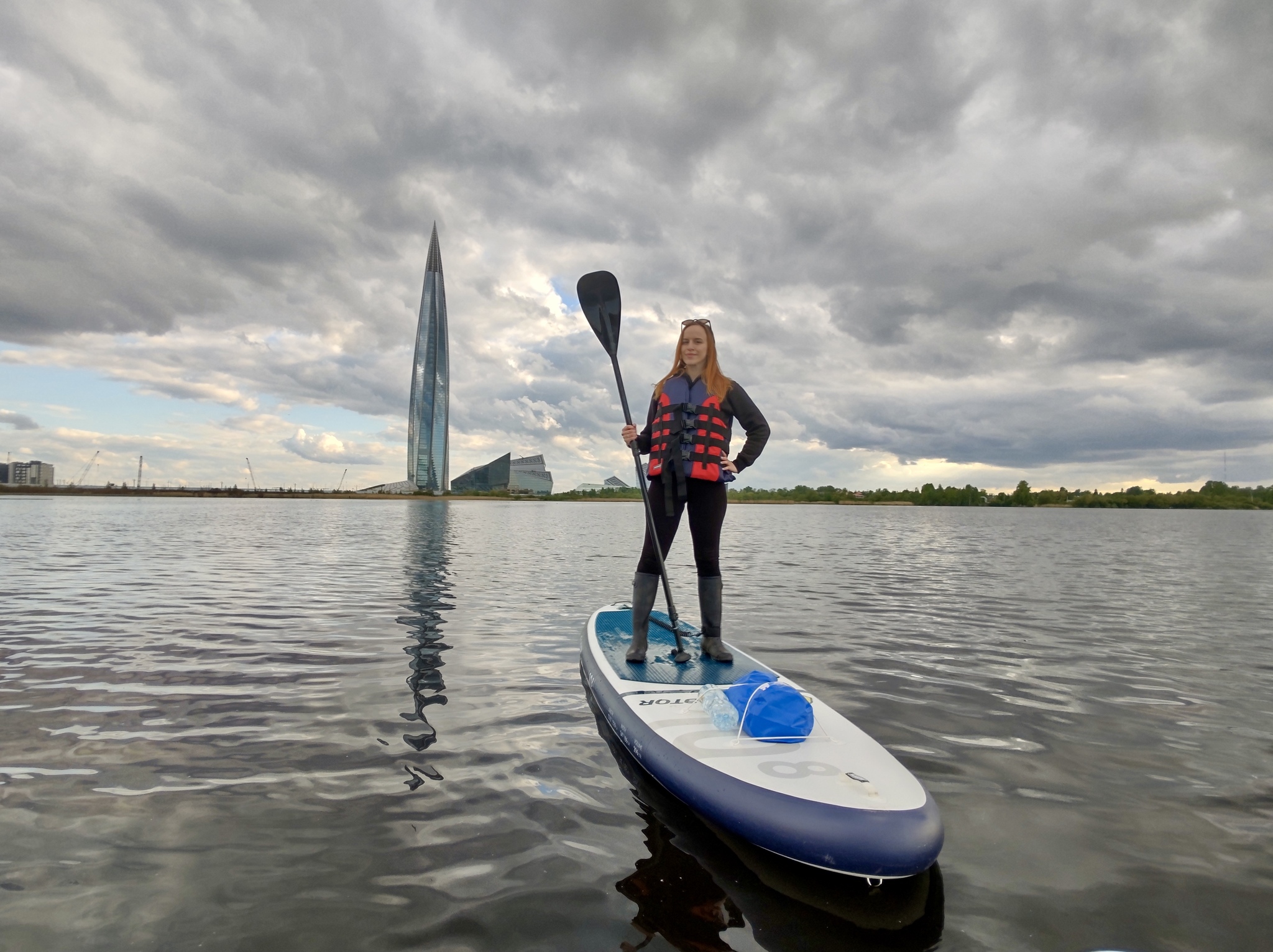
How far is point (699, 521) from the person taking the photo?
227 inches

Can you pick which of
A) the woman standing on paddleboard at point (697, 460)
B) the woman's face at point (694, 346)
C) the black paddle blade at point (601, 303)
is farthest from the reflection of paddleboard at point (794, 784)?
the black paddle blade at point (601, 303)

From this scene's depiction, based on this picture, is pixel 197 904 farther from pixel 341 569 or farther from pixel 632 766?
pixel 341 569

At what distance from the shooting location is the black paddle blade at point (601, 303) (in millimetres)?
7602

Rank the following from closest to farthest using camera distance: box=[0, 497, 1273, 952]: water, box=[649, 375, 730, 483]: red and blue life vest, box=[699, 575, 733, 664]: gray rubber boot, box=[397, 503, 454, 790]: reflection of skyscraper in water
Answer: box=[0, 497, 1273, 952]: water → box=[397, 503, 454, 790]: reflection of skyscraper in water → box=[649, 375, 730, 483]: red and blue life vest → box=[699, 575, 733, 664]: gray rubber boot

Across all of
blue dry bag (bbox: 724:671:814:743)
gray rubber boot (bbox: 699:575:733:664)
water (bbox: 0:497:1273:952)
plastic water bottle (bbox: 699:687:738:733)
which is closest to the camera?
water (bbox: 0:497:1273:952)

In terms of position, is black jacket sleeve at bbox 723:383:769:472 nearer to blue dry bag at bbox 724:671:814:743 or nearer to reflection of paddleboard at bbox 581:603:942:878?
reflection of paddleboard at bbox 581:603:942:878

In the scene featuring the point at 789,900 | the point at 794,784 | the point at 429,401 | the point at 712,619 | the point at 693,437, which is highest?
the point at 429,401

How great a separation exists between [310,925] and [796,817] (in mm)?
2230

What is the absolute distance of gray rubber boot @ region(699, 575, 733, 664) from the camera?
579 cm

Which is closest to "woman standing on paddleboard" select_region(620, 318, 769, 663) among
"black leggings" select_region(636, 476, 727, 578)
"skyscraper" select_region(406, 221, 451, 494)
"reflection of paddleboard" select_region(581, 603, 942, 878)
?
"black leggings" select_region(636, 476, 727, 578)

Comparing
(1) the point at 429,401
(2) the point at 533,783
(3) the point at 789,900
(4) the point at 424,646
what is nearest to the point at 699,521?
(2) the point at 533,783

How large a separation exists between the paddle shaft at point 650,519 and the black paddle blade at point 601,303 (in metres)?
0.47

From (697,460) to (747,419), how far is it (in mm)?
643

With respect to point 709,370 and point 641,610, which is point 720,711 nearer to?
point 641,610
